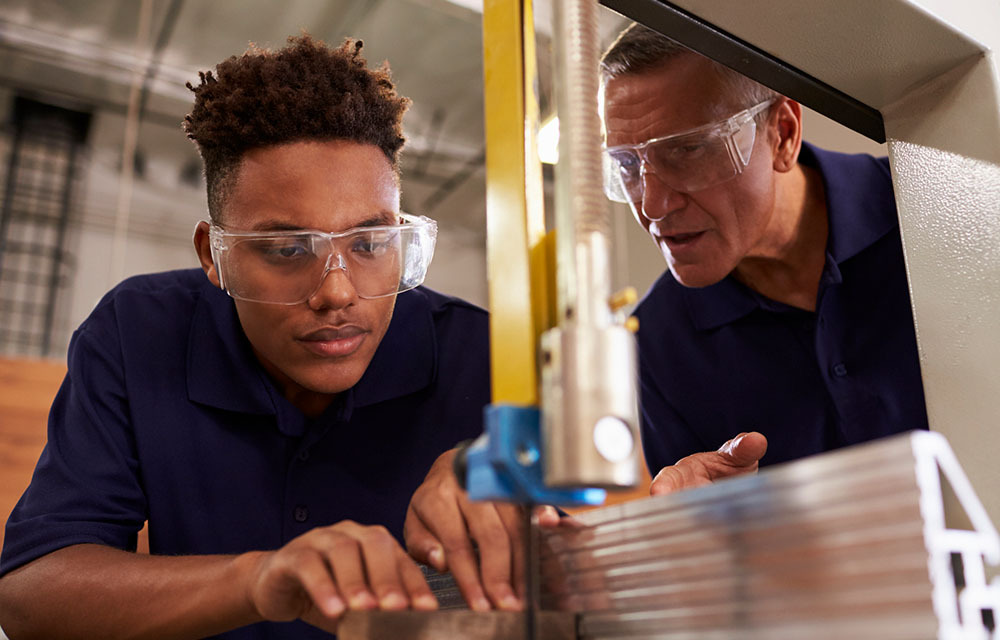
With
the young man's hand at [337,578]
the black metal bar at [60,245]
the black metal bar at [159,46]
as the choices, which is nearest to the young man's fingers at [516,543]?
the young man's hand at [337,578]

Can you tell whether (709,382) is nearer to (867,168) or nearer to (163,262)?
(867,168)

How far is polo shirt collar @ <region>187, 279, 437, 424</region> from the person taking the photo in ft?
4.24

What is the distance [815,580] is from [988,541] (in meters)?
0.09

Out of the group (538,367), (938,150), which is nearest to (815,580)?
(538,367)

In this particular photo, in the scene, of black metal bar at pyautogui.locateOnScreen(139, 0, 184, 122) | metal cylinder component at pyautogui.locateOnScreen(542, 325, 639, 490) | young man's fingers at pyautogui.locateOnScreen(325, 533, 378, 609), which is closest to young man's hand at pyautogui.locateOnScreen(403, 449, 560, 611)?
young man's fingers at pyautogui.locateOnScreen(325, 533, 378, 609)

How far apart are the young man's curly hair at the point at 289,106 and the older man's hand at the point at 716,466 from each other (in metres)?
0.64

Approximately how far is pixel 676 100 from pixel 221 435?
920 mm

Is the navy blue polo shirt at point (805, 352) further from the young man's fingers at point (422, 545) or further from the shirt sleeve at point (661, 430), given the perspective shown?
the young man's fingers at point (422, 545)

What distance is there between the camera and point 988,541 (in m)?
0.47

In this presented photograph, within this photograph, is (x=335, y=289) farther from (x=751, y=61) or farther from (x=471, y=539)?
(x=751, y=61)

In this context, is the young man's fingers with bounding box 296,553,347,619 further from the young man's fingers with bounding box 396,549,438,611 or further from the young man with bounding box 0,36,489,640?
the young man with bounding box 0,36,489,640

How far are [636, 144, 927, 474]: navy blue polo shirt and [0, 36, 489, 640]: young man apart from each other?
1.64ft

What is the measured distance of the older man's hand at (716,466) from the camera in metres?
1.14

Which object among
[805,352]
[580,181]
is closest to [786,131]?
[805,352]
